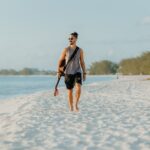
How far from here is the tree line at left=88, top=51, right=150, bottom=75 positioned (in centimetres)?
10260

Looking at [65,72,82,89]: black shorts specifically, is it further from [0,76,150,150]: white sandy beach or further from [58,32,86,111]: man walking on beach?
[0,76,150,150]: white sandy beach

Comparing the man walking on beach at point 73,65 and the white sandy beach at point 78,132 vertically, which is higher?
the man walking on beach at point 73,65

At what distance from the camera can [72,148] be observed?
699 centimetres

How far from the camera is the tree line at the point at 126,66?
102600 mm

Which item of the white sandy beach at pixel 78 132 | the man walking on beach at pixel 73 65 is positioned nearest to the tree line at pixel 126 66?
the man walking on beach at pixel 73 65

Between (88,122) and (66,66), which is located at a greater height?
(66,66)

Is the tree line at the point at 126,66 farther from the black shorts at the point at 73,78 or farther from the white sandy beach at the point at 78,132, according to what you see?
the white sandy beach at the point at 78,132

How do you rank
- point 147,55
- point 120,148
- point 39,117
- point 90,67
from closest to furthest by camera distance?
point 120,148
point 39,117
point 147,55
point 90,67

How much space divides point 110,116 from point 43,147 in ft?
14.8

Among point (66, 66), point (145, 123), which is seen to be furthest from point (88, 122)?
point (66, 66)

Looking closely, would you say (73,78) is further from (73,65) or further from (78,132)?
(78,132)

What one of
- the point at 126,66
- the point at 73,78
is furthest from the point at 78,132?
the point at 126,66

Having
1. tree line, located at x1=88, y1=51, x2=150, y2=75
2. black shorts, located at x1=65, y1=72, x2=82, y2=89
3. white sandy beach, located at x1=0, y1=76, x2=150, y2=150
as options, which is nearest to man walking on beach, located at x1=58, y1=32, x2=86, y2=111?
black shorts, located at x1=65, y1=72, x2=82, y2=89

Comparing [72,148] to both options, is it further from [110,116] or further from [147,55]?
[147,55]
